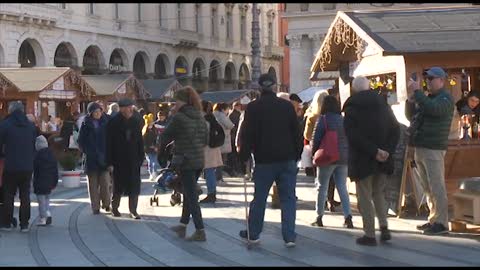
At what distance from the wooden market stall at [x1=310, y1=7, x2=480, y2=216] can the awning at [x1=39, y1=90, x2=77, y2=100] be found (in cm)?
1342

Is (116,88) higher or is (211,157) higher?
(116,88)

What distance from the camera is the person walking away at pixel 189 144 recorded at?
32.2 ft

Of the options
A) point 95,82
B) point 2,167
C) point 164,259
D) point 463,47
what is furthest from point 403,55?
point 95,82

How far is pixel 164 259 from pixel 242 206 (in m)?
4.89

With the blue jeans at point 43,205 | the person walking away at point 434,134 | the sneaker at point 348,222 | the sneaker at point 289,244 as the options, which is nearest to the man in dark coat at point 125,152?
the blue jeans at point 43,205

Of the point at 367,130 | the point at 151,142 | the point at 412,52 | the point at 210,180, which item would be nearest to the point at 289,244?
the point at 367,130

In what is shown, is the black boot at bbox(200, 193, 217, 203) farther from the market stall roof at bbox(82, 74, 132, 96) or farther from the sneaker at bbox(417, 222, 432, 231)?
the market stall roof at bbox(82, 74, 132, 96)

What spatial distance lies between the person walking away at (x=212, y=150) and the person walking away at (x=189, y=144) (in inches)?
108

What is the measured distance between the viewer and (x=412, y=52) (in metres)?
11.5

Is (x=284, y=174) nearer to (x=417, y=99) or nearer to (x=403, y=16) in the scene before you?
(x=417, y=99)

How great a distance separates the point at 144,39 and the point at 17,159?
43.0 meters

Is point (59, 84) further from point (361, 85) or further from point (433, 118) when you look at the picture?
point (433, 118)

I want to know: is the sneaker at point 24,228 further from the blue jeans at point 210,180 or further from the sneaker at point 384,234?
the sneaker at point 384,234

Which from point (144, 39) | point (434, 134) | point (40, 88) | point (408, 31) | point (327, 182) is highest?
point (144, 39)
